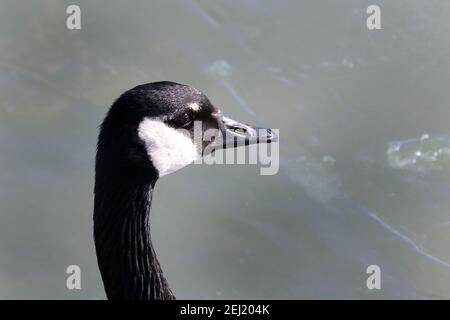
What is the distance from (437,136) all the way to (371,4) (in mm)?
1702

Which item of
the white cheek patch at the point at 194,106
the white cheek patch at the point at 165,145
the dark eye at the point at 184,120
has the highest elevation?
the white cheek patch at the point at 194,106

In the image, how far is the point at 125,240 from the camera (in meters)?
4.05

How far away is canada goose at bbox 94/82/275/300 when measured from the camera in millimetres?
3949

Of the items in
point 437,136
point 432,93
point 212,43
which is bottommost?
point 437,136

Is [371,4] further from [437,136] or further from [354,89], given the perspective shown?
[437,136]

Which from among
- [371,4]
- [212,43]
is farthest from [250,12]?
[371,4]

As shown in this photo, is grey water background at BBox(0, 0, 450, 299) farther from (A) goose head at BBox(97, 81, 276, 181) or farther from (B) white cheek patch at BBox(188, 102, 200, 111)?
(B) white cheek patch at BBox(188, 102, 200, 111)

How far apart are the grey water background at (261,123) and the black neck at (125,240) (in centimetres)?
170

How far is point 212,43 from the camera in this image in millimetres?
7785

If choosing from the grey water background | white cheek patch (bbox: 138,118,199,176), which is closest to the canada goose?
white cheek patch (bbox: 138,118,199,176)

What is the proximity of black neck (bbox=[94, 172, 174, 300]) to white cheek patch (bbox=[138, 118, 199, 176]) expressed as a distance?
0.40 ft

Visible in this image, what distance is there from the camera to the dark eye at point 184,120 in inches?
165

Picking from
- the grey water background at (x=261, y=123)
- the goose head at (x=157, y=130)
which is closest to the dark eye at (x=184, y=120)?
the goose head at (x=157, y=130)

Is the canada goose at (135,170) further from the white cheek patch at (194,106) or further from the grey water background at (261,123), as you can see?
the grey water background at (261,123)
